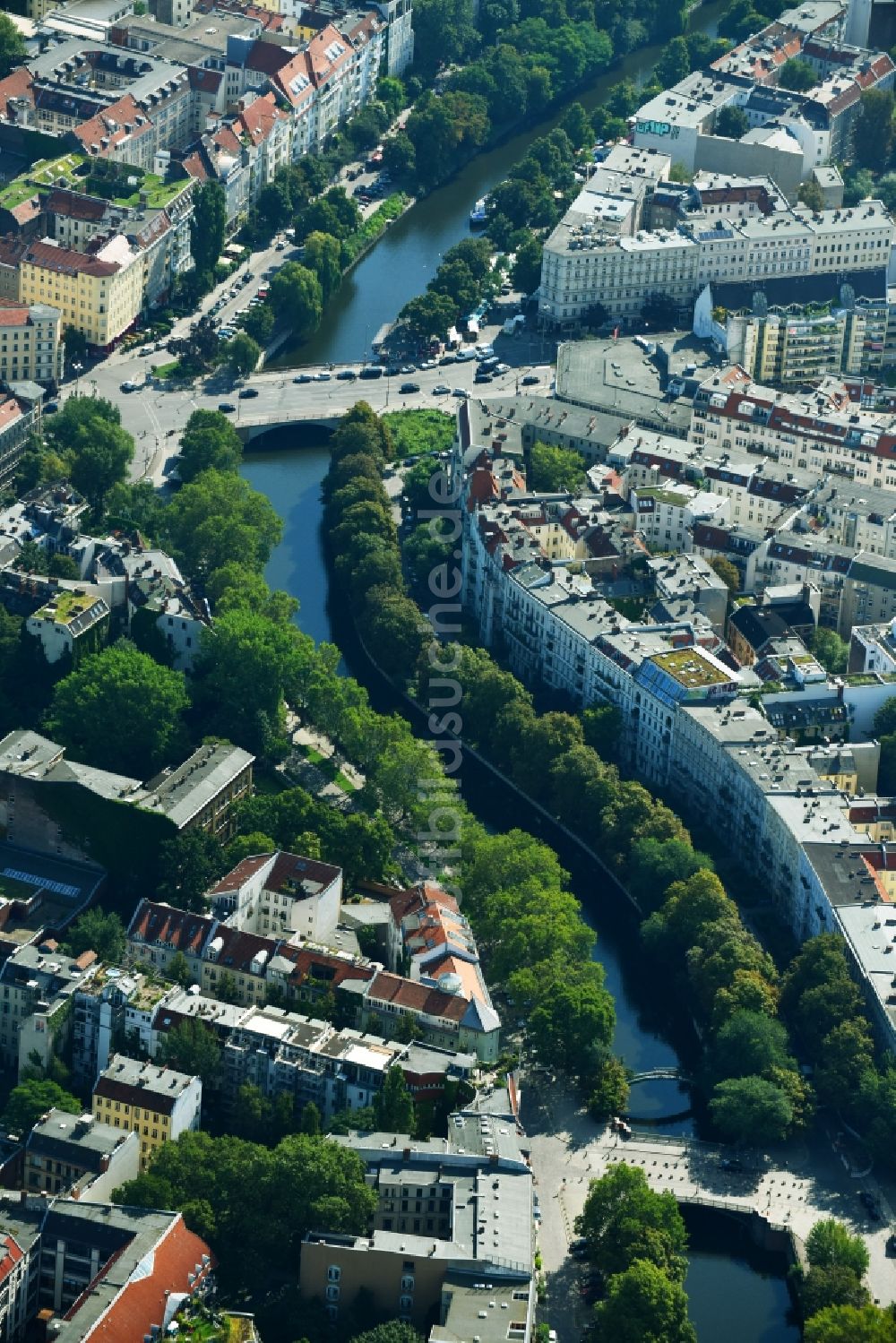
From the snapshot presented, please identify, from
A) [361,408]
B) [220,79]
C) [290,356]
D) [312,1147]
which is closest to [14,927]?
[312,1147]

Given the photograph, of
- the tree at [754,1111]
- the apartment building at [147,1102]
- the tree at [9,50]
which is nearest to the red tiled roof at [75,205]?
the tree at [9,50]

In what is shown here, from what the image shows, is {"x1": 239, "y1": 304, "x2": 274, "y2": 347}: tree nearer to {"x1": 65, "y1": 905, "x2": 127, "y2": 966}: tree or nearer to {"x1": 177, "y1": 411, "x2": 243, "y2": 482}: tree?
{"x1": 177, "y1": 411, "x2": 243, "y2": 482}: tree

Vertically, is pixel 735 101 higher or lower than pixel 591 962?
higher

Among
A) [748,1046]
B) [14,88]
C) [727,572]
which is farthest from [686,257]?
[748,1046]

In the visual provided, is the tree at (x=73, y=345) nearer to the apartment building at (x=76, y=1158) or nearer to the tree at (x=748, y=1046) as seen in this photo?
the tree at (x=748, y=1046)

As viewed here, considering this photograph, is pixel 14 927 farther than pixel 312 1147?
Answer: Yes

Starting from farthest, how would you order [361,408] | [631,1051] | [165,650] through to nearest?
[361,408]
[165,650]
[631,1051]

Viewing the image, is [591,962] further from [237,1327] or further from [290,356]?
[290,356]

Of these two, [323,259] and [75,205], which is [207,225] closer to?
[323,259]
